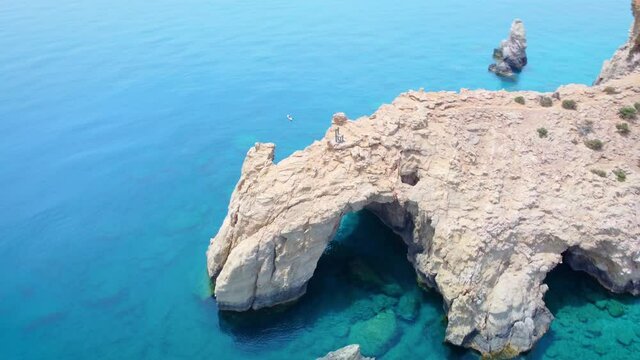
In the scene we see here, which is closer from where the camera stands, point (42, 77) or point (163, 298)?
point (163, 298)

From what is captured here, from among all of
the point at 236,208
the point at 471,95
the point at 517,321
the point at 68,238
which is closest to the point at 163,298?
the point at 236,208

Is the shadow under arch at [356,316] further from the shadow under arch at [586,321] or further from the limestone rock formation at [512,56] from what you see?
the limestone rock formation at [512,56]

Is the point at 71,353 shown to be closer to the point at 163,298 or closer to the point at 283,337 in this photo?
the point at 163,298

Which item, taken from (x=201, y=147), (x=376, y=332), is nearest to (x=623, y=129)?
(x=376, y=332)

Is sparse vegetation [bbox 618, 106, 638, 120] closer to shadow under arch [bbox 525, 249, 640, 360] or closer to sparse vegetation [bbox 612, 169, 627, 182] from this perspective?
sparse vegetation [bbox 612, 169, 627, 182]

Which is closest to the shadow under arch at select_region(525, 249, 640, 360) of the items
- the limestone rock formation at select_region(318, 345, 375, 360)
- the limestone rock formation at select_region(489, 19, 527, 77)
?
the limestone rock formation at select_region(318, 345, 375, 360)

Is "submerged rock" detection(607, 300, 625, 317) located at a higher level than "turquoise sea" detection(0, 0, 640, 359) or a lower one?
higher
